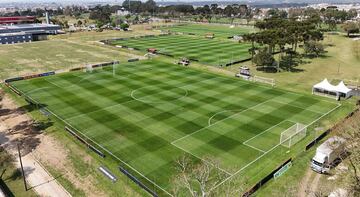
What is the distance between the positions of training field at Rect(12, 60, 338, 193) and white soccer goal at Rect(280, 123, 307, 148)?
3.49 ft

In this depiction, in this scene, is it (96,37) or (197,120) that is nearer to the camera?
(197,120)

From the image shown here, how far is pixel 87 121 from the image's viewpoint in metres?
49.4

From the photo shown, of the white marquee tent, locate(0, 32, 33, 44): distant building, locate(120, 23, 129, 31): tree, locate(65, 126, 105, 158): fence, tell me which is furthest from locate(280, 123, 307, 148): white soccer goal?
locate(120, 23, 129, 31): tree

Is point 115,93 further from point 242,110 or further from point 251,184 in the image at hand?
point 251,184

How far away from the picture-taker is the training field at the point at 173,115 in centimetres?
3912

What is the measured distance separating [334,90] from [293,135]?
22.7 meters

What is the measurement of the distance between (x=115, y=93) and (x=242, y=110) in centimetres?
2689

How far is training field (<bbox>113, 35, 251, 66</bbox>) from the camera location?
99.1 metres

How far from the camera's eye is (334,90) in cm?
5994

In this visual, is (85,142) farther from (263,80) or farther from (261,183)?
(263,80)

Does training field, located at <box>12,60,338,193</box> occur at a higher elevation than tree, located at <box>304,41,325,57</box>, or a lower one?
lower

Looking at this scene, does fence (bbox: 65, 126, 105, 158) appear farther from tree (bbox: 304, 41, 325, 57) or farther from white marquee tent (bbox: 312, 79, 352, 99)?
tree (bbox: 304, 41, 325, 57)

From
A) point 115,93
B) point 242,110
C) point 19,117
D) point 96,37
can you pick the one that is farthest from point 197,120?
point 96,37

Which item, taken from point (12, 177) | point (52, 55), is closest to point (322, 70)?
point (12, 177)
